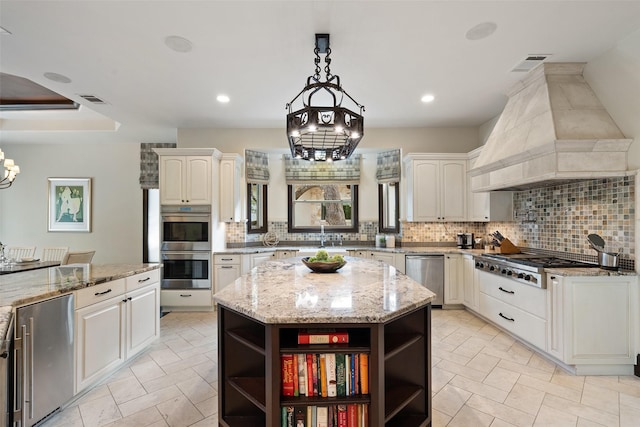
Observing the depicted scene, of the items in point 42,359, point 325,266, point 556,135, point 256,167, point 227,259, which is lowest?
point 42,359

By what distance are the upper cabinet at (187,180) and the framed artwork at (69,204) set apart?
2.70 m

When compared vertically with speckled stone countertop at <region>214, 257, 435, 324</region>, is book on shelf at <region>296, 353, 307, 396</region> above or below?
below

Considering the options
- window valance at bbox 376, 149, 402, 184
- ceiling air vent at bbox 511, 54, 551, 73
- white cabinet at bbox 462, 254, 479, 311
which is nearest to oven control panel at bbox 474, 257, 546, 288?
white cabinet at bbox 462, 254, 479, 311

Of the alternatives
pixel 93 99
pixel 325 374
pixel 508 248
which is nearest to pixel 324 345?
pixel 325 374

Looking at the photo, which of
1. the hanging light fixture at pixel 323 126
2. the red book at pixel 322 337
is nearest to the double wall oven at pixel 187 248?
the hanging light fixture at pixel 323 126

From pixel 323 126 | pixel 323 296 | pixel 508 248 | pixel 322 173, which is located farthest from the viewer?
pixel 322 173

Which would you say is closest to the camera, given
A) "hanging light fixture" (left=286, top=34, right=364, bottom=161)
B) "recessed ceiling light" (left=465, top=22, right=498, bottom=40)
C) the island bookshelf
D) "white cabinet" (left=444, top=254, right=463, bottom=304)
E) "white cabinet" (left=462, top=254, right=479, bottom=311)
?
the island bookshelf

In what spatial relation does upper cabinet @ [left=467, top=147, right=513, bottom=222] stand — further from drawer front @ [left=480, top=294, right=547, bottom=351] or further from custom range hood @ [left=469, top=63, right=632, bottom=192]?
drawer front @ [left=480, top=294, right=547, bottom=351]

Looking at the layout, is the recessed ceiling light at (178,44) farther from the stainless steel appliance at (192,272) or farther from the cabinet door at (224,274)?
the cabinet door at (224,274)

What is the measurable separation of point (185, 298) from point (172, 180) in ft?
5.83

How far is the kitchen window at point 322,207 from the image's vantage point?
5.46 metres

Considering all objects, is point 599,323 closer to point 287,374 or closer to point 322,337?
point 322,337

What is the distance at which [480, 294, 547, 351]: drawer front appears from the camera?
9.37ft

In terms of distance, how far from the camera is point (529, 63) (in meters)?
2.93
